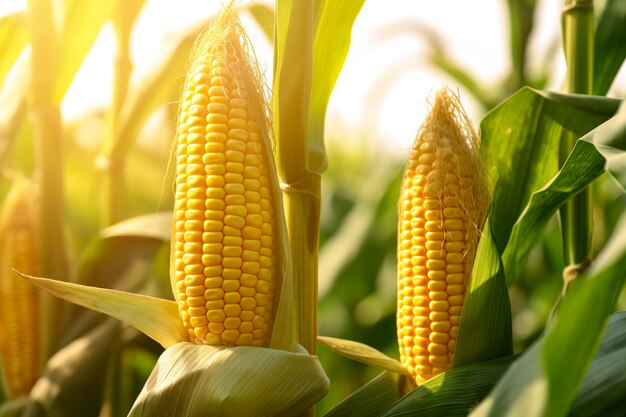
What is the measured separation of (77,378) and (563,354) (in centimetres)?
96

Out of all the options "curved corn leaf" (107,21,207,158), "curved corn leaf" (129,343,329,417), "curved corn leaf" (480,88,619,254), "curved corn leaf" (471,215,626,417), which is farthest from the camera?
"curved corn leaf" (107,21,207,158)

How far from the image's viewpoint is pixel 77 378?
1.22m

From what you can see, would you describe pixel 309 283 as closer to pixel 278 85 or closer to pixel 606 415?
pixel 278 85

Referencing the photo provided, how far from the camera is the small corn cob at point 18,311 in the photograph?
1.30m

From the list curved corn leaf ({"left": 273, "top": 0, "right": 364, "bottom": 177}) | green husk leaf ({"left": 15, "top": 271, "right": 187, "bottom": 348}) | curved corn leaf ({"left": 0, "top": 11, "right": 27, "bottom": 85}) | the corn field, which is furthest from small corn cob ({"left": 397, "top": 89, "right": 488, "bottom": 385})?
curved corn leaf ({"left": 0, "top": 11, "right": 27, "bottom": 85})

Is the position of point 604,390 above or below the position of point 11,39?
below

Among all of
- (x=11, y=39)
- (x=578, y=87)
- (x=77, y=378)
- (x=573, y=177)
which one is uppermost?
(x=11, y=39)

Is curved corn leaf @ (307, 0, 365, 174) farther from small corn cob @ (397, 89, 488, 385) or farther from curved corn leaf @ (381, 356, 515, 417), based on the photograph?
curved corn leaf @ (381, 356, 515, 417)

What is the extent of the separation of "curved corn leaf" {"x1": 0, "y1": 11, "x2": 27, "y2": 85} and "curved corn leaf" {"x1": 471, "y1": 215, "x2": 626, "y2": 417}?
128 centimetres

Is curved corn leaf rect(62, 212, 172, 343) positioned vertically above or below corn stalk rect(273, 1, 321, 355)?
below

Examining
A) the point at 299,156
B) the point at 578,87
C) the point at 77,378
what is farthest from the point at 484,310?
the point at 77,378

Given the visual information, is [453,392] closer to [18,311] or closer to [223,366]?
[223,366]

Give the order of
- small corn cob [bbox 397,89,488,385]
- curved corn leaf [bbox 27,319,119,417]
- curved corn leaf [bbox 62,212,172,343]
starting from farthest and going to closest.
Result: curved corn leaf [bbox 62,212,172,343], curved corn leaf [bbox 27,319,119,417], small corn cob [bbox 397,89,488,385]

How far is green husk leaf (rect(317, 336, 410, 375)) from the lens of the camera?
87 centimetres
